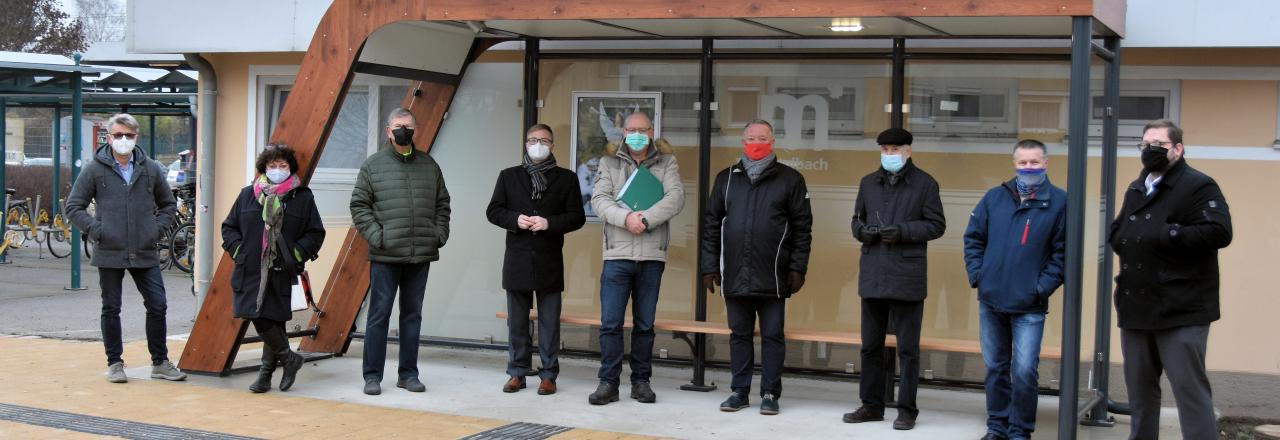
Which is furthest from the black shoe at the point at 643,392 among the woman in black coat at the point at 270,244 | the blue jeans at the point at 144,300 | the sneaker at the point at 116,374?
the sneaker at the point at 116,374

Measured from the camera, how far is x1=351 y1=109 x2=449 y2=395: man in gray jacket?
7961 mm

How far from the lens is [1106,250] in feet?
24.3

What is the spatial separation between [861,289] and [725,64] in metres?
2.07

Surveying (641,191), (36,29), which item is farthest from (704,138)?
(36,29)

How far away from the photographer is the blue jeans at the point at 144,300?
26.8ft

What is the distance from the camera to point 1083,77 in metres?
6.26

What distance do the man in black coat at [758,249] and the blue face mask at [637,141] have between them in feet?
1.57

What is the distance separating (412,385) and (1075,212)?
392 centimetres

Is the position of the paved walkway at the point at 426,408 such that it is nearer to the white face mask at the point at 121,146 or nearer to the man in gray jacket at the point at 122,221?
the man in gray jacket at the point at 122,221

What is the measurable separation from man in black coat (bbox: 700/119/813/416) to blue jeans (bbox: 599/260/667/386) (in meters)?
0.41

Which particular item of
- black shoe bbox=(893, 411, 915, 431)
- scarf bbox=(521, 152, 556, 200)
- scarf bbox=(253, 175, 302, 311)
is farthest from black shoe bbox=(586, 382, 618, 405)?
scarf bbox=(253, 175, 302, 311)

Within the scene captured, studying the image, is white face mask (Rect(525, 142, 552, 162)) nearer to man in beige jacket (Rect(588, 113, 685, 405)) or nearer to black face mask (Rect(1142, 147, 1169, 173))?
man in beige jacket (Rect(588, 113, 685, 405))

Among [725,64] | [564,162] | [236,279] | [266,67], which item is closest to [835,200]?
[725,64]

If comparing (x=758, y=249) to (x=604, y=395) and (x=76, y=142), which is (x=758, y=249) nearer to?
(x=604, y=395)
